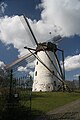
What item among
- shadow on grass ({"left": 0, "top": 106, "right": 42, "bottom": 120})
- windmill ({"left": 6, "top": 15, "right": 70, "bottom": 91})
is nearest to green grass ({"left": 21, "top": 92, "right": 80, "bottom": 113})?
shadow on grass ({"left": 0, "top": 106, "right": 42, "bottom": 120})

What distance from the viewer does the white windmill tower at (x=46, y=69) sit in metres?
47.7

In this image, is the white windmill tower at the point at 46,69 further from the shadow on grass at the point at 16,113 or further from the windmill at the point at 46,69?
the shadow on grass at the point at 16,113

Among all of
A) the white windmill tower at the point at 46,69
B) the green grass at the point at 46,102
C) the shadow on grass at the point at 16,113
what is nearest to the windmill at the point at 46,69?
the white windmill tower at the point at 46,69

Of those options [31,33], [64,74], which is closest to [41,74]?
[64,74]

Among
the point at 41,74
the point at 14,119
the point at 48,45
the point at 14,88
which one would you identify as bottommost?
the point at 14,119

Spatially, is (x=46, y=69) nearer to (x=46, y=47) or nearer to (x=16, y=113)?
(x=46, y=47)

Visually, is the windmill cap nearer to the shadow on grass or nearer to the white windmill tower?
the white windmill tower

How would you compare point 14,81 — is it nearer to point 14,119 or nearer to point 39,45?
point 14,119

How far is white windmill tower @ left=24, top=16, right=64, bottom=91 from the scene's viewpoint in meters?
47.7

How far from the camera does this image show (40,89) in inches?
1882

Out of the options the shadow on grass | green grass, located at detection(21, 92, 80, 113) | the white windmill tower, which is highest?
the white windmill tower

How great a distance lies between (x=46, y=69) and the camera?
157 feet

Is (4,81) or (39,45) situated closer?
(4,81)

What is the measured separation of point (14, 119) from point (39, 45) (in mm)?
35525
